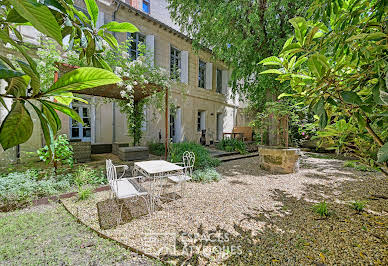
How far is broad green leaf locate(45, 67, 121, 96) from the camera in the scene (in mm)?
405

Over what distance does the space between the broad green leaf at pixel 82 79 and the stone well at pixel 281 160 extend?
207 inches

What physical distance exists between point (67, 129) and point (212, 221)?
20.0 feet

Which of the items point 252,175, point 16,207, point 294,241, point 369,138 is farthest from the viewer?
point 252,175

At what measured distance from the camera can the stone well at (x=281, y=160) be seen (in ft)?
15.9

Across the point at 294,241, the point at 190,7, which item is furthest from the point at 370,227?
the point at 190,7

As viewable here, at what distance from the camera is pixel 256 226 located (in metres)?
2.25

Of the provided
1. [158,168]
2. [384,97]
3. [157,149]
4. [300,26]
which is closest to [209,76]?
[157,149]

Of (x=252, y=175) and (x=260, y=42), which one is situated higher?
(x=260, y=42)

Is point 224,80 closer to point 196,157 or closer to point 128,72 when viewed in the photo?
point 196,157

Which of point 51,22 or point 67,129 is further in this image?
point 67,129

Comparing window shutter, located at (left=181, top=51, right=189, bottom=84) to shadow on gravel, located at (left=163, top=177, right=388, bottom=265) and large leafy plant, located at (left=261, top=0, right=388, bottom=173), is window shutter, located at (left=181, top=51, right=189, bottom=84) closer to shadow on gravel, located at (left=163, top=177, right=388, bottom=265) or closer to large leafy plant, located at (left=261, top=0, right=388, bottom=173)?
shadow on gravel, located at (left=163, top=177, right=388, bottom=265)

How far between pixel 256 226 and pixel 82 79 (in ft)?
8.31

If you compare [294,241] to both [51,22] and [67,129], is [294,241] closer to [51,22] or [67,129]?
[51,22]

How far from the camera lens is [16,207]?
2.73 meters
